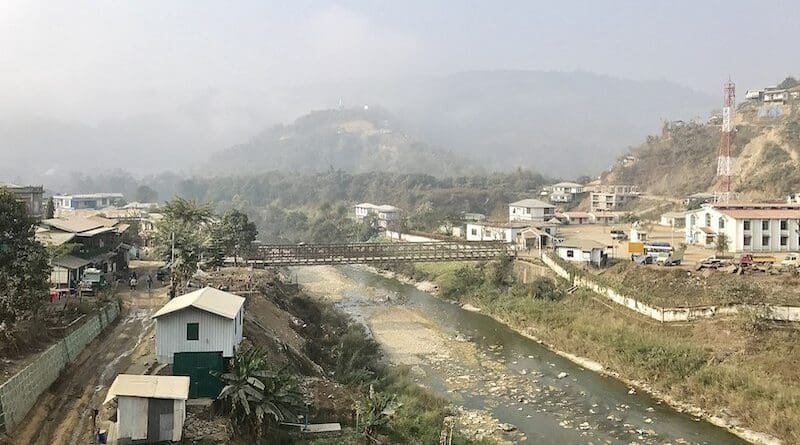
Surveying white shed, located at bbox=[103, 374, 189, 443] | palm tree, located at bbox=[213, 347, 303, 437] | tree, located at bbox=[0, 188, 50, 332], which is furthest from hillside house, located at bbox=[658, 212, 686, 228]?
white shed, located at bbox=[103, 374, 189, 443]

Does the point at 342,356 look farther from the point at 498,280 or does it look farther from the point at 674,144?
the point at 674,144

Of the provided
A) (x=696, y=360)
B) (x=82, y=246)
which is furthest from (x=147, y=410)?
(x=696, y=360)

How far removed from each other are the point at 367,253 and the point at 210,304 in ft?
94.4

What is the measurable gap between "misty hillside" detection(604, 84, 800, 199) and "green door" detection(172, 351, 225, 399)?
2322 inches

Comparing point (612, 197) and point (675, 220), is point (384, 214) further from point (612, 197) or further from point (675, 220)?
point (675, 220)

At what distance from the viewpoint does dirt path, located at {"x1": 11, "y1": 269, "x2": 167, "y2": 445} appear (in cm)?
1444

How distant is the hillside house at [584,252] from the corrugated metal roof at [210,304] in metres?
26.5

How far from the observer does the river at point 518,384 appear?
22250mm

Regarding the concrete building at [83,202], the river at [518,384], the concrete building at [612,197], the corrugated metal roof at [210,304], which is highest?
the concrete building at [612,197]

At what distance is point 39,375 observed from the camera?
1623 cm

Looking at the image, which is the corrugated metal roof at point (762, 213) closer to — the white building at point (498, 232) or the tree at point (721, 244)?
the tree at point (721, 244)

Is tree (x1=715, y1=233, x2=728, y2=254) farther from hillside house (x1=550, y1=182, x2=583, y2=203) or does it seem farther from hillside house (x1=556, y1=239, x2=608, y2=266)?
hillside house (x1=550, y1=182, x2=583, y2=203)

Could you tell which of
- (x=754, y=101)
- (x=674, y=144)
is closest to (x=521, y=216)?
(x=674, y=144)

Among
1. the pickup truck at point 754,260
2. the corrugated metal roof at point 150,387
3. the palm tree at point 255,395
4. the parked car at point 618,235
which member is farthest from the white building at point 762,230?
the corrugated metal roof at point 150,387
